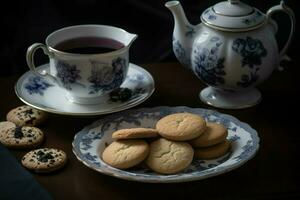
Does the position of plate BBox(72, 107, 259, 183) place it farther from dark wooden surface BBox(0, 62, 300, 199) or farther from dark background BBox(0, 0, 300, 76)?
dark background BBox(0, 0, 300, 76)

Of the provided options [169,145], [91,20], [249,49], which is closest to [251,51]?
[249,49]

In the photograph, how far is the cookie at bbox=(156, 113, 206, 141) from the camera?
79 cm

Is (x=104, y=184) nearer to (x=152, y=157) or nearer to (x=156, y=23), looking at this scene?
(x=152, y=157)

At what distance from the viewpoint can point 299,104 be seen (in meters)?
0.97

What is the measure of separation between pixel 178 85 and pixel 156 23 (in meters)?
0.27

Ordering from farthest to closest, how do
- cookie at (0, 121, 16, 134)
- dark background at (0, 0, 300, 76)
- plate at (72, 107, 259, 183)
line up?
dark background at (0, 0, 300, 76) → cookie at (0, 121, 16, 134) → plate at (72, 107, 259, 183)

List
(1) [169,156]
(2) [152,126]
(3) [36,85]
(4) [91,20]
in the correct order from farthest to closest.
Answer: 1. (4) [91,20]
2. (3) [36,85]
3. (2) [152,126]
4. (1) [169,156]

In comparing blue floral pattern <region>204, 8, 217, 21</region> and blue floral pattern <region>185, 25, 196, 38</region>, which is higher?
blue floral pattern <region>204, 8, 217, 21</region>

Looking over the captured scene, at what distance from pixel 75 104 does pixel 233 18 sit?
0.93ft

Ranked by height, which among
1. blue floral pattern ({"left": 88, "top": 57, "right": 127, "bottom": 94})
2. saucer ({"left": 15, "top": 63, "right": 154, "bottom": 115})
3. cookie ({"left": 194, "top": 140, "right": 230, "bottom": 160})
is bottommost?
cookie ({"left": 194, "top": 140, "right": 230, "bottom": 160})

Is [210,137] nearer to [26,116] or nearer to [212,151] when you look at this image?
[212,151]

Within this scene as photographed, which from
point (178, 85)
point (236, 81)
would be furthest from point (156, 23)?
point (236, 81)

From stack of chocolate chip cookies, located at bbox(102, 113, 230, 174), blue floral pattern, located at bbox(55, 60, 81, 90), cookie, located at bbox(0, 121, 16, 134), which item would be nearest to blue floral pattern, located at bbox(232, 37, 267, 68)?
stack of chocolate chip cookies, located at bbox(102, 113, 230, 174)

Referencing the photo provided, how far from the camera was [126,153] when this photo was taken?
30.5 inches
